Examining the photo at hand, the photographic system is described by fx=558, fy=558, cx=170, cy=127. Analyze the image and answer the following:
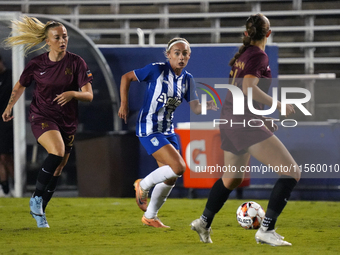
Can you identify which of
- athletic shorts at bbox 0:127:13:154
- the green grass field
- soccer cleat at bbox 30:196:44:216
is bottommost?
the green grass field

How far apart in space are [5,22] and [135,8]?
426 centimetres

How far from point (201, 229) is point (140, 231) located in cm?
94

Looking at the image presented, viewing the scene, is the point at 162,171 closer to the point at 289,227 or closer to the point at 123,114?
the point at 123,114

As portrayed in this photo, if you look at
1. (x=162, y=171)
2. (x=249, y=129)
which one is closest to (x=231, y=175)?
(x=249, y=129)

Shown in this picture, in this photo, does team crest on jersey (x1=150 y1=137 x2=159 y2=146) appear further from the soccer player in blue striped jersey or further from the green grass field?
the green grass field

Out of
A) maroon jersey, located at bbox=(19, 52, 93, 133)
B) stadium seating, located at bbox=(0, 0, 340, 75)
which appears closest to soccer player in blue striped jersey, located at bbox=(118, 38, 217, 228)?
maroon jersey, located at bbox=(19, 52, 93, 133)

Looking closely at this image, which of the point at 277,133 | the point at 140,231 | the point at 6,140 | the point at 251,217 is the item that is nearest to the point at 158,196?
the point at 140,231

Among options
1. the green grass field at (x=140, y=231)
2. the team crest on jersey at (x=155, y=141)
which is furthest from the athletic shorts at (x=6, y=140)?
the team crest on jersey at (x=155, y=141)

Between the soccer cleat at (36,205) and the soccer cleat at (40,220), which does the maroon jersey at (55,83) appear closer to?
the soccer cleat at (36,205)

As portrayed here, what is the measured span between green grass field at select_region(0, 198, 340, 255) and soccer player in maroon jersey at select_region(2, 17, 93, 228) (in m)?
0.40

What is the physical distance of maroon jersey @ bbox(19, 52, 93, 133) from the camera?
4891 mm

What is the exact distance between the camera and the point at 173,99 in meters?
4.63

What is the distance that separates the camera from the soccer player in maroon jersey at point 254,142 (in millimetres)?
3592

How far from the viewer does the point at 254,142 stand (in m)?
3.64
